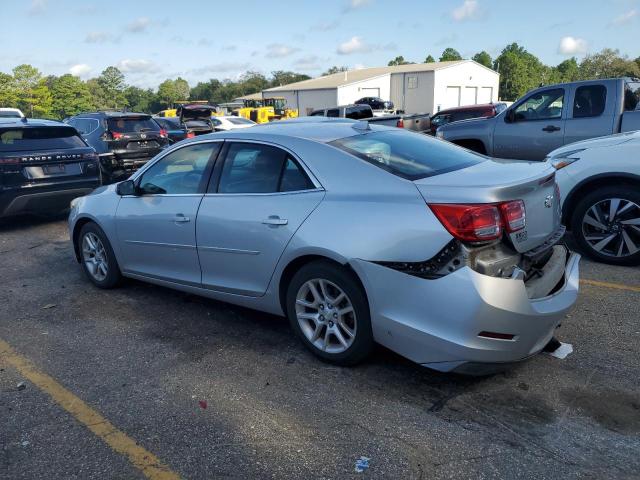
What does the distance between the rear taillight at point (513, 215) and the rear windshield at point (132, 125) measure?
35.3ft

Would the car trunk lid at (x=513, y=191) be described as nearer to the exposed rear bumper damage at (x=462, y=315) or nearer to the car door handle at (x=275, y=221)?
the exposed rear bumper damage at (x=462, y=315)

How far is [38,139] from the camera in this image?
27.5 feet

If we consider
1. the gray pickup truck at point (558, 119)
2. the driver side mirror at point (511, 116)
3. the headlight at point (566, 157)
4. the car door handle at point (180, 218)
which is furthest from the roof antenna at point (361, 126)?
the driver side mirror at point (511, 116)

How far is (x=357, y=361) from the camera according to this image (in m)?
3.57

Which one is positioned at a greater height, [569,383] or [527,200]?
[527,200]

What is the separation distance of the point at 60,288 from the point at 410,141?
3865mm

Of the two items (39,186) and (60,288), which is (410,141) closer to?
(60,288)

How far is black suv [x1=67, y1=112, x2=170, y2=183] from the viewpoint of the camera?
39.1 ft

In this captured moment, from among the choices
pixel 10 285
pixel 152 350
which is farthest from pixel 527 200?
pixel 10 285

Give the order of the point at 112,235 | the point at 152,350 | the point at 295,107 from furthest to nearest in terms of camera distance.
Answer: the point at 295,107, the point at 112,235, the point at 152,350

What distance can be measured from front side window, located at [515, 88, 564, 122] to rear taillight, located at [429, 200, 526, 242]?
6101mm

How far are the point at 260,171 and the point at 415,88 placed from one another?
186ft

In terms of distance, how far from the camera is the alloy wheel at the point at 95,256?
5.39 m

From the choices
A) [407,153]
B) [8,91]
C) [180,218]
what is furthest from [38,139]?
[8,91]
